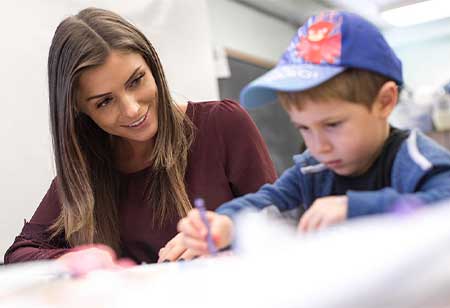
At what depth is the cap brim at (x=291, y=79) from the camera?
1.54 feet

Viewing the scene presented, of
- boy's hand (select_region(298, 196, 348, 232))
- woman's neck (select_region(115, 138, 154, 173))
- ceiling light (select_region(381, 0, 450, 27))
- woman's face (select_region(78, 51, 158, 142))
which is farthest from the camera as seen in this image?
ceiling light (select_region(381, 0, 450, 27))

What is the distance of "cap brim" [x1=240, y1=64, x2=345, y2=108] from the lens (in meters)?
0.47

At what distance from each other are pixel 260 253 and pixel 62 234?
2.07 ft

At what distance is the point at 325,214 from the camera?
0.43 metres

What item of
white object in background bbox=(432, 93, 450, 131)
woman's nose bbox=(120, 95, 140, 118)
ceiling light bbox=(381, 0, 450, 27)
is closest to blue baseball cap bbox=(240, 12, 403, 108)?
woman's nose bbox=(120, 95, 140, 118)

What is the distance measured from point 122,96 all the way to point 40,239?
31cm

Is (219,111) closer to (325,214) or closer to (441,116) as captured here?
(325,214)

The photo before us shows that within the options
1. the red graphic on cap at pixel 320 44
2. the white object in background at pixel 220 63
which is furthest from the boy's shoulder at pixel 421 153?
the white object in background at pixel 220 63

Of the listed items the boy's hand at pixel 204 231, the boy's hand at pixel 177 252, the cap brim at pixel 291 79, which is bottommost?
the boy's hand at pixel 177 252

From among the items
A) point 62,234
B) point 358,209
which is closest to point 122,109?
point 62,234

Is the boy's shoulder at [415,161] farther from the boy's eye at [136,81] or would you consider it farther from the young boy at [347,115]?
the boy's eye at [136,81]

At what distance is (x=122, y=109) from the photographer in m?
0.83

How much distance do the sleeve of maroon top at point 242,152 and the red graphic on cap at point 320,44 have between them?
47 cm

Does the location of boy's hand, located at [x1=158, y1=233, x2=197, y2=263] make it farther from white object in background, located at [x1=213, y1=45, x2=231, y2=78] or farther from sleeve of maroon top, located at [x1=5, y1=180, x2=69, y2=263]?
white object in background, located at [x1=213, y1=45, x2=231, y2=78]
